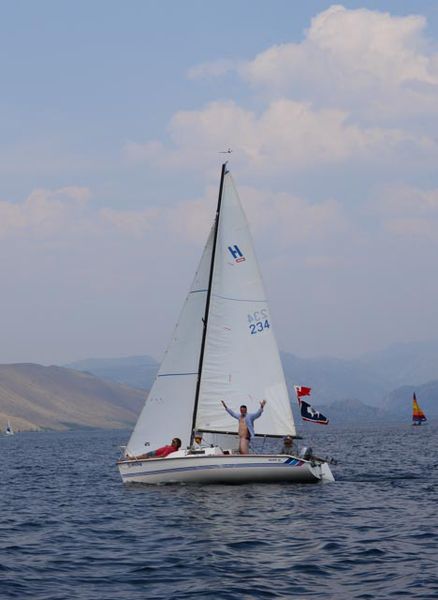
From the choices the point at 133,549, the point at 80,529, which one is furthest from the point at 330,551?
the point at 80,529

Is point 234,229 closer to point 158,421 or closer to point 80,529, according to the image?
point 158,421

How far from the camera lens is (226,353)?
37.2m

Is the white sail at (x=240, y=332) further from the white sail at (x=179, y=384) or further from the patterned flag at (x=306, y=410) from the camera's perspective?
the patterned flag at (x=306, y=410)

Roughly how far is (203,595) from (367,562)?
4873 millimetres

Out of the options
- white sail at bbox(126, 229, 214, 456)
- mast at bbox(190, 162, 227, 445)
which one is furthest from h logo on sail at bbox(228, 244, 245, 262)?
white sail at bbox(126, 229, 214, 456)

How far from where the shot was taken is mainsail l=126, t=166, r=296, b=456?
37125mm

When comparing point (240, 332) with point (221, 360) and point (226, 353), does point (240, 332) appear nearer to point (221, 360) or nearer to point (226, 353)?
point (226, 353)

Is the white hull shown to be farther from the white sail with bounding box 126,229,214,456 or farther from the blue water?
the white sail with bounding box 126,229,214,456

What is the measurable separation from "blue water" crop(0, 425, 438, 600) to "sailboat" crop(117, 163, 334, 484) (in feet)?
9.40

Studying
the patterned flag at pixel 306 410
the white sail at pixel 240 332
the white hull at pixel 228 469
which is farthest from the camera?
the patterned flag at pixel 306 410

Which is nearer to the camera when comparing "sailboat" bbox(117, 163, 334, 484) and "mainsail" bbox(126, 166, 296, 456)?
"sailboat" bbox(117, 163, 334, 484)

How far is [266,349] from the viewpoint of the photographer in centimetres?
3753

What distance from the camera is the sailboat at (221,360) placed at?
37.0m

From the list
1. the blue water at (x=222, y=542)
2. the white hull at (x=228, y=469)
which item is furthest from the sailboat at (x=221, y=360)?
the blue water at (x=222, y=542)
